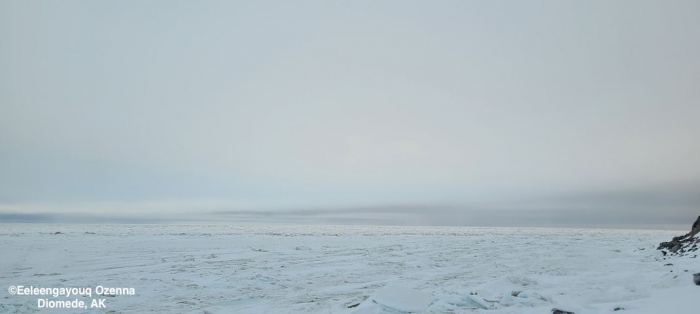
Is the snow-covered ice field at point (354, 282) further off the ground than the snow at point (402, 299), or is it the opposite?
the snow at point (402, 299)

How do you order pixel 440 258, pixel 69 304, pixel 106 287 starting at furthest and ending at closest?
pixel 440 258 < pixel 106 287 < pixel 69 304

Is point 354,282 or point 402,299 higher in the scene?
point 402,299

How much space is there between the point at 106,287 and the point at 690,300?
14.7 m

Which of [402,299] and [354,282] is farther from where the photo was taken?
[354,282]

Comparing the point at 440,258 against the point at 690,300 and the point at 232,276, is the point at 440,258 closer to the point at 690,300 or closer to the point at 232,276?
the point at 232,276

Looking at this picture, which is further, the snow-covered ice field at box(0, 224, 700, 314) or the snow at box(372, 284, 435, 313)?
the snow-covered ice field at box(0, 224, 700, 314)

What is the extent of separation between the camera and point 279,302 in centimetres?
976

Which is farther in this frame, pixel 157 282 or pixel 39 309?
pixel 157 282

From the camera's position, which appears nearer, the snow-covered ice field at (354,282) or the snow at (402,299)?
the snow at (402,299)

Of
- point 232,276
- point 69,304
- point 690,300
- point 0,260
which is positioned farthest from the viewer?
point 0,260

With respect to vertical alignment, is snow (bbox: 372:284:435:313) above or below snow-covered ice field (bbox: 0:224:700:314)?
above

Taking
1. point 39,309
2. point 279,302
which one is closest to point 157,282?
A: point 39,309

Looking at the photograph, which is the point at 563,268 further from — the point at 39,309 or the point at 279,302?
the point at 39,309

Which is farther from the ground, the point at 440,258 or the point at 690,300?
the point at 690,300
